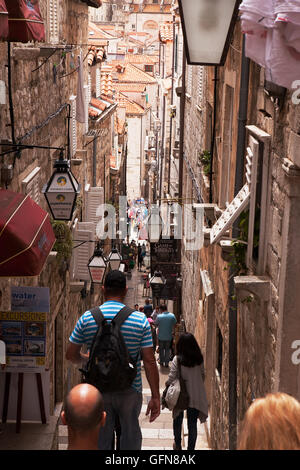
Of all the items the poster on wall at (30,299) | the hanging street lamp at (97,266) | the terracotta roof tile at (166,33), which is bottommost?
the hanging street lamp at (97,266)

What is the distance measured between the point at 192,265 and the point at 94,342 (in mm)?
10655

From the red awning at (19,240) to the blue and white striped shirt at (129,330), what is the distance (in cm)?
88

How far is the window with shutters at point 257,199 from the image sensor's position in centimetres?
606

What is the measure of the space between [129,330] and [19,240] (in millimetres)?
1319

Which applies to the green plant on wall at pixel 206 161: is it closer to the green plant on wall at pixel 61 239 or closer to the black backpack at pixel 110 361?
the green plant on wall at pixel 61 239

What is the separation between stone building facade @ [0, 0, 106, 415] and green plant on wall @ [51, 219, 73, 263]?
5.2 inches

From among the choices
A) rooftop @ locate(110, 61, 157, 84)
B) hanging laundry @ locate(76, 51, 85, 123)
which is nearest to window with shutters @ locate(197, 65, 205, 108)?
hanging laundry @ locate(76, 51, 85, 123)

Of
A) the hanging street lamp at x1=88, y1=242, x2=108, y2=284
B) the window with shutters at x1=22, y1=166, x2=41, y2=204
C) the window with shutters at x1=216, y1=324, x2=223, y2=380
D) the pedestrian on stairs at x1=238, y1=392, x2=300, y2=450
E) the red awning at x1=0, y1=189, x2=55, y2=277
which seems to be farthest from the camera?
the hanging street lamp at x1=88, y1=242, x2=108, y2=284

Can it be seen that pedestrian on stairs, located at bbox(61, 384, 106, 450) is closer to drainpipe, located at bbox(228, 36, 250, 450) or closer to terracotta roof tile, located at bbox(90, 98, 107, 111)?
drainpipe, located at bbox(228, 36, 250, 450)

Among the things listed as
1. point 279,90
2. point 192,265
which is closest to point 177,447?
point 279,90

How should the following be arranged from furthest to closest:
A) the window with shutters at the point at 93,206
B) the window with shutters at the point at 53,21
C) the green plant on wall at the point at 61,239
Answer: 1. the window with shutters at the point at 93,206
2. the window with shutters at the point at 53,21
3. the green plant on wall at the point at 61,239

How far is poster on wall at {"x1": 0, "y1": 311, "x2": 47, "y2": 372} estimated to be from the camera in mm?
6828

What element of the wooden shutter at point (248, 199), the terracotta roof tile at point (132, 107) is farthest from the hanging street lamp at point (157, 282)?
the terracotta roof tile at point (132, 107)

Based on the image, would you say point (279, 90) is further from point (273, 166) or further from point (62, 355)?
point (62, 355)
